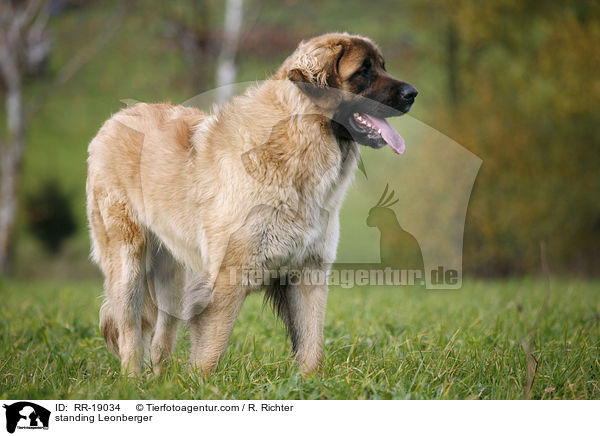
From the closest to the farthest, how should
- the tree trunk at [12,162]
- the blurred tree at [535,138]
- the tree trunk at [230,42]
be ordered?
the blurred tree at [535,138]
the tree trunk at [12,162]
the tree trunk at [230,42]

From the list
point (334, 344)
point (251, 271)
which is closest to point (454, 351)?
point (334, 344)

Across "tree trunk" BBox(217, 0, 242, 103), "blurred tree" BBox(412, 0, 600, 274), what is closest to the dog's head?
"blurred tree" BBox(412, 0, 600, 274)

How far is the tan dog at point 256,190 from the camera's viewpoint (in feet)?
8.65

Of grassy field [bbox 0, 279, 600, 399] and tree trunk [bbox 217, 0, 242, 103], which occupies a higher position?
tree trunk [bbox 217, 0, 242, 103]

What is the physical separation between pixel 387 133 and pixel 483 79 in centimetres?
736

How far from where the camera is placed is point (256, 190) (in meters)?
2.63

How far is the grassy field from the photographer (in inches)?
94.4

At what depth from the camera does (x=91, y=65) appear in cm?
1409

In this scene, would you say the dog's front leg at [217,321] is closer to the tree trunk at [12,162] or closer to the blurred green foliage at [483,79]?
the blurred green foliage at [483,79]

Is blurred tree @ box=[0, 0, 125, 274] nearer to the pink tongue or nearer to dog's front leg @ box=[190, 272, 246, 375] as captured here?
dog's front leg @ box=[190, 272, 246, 375]

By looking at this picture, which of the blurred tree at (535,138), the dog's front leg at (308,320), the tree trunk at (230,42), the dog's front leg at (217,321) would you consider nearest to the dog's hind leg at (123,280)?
the dog's front leg at (217,321)

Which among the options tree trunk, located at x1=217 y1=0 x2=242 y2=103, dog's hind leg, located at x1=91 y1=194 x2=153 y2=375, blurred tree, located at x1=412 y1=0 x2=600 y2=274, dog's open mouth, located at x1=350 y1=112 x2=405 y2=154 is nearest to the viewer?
dog's open mouth, located at x1=350 y1=112 x2=405 y2=154

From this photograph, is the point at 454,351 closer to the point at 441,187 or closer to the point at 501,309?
the point at 501,309

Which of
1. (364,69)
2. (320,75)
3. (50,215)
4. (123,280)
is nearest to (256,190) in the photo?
(320,75)
